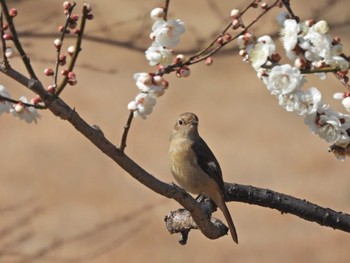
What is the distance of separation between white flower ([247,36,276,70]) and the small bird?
89 cm

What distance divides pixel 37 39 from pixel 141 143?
30.1 inches

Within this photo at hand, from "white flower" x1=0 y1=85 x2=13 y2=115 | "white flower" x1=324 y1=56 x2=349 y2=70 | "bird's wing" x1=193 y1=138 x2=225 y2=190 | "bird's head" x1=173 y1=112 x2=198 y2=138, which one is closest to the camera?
"white flower" x1=324 y1=56 x2=349 y2=70

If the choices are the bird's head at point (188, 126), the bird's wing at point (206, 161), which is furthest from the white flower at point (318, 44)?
the bird's head at point (188, 126)

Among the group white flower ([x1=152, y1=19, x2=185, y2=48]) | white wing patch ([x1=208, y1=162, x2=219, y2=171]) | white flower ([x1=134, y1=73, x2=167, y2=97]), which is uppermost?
white wing patch ([x1=208, y1=162, x2=219, y2=171])

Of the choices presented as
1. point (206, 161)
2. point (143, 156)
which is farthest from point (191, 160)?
point (143, 156)

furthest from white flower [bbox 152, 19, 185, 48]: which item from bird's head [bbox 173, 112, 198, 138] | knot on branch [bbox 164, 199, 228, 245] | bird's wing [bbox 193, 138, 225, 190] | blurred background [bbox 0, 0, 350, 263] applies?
blurred background [bbox 0, 0, 350, 263]

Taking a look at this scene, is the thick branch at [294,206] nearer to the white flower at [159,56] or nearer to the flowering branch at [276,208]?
the flowering branch at [276,208]

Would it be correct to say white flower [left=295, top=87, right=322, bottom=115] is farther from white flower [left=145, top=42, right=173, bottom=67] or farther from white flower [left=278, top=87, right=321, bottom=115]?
white flower [left=145, top=42, right=173, bottom=67]

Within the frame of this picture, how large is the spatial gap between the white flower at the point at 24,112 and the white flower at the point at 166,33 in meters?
0.22

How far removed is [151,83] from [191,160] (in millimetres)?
1009

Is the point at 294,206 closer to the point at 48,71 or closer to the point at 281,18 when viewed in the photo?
the point at 281,18

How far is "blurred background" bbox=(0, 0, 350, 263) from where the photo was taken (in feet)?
11.4

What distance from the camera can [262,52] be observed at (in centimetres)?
117

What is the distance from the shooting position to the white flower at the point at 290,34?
1.14 m
